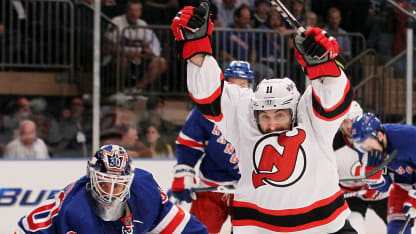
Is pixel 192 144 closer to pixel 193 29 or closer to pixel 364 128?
pixel 364 128

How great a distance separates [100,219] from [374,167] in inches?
84.1

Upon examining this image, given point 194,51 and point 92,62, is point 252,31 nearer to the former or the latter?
point 92,62

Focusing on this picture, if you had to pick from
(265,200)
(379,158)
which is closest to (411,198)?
(379,158)

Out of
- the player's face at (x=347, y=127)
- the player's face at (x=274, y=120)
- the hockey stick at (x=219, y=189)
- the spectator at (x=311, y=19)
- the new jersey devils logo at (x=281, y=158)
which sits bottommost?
the hockey stick at (x=219, y=189)

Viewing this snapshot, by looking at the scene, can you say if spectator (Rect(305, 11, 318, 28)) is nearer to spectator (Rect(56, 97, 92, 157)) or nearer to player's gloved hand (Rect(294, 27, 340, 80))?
spectator (Rect(56, 97, 92, 157))

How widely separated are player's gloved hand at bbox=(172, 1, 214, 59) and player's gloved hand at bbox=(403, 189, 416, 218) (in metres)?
2.34

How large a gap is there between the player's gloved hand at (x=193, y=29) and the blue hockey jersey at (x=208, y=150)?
5.78 ft

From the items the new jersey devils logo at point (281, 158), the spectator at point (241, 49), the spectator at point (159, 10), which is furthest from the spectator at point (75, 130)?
the new jersey devils logo at point (281, 158)

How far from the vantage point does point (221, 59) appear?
585 centimetres

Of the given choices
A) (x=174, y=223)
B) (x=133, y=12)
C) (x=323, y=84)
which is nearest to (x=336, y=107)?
(x=323, y=84)

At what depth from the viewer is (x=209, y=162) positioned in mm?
4195

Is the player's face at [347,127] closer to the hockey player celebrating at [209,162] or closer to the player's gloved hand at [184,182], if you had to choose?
the hockey player celebrating at [209,162]

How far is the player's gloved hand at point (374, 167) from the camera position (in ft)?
14.4

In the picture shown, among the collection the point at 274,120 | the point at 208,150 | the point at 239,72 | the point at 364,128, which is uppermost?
the point at 239,72
